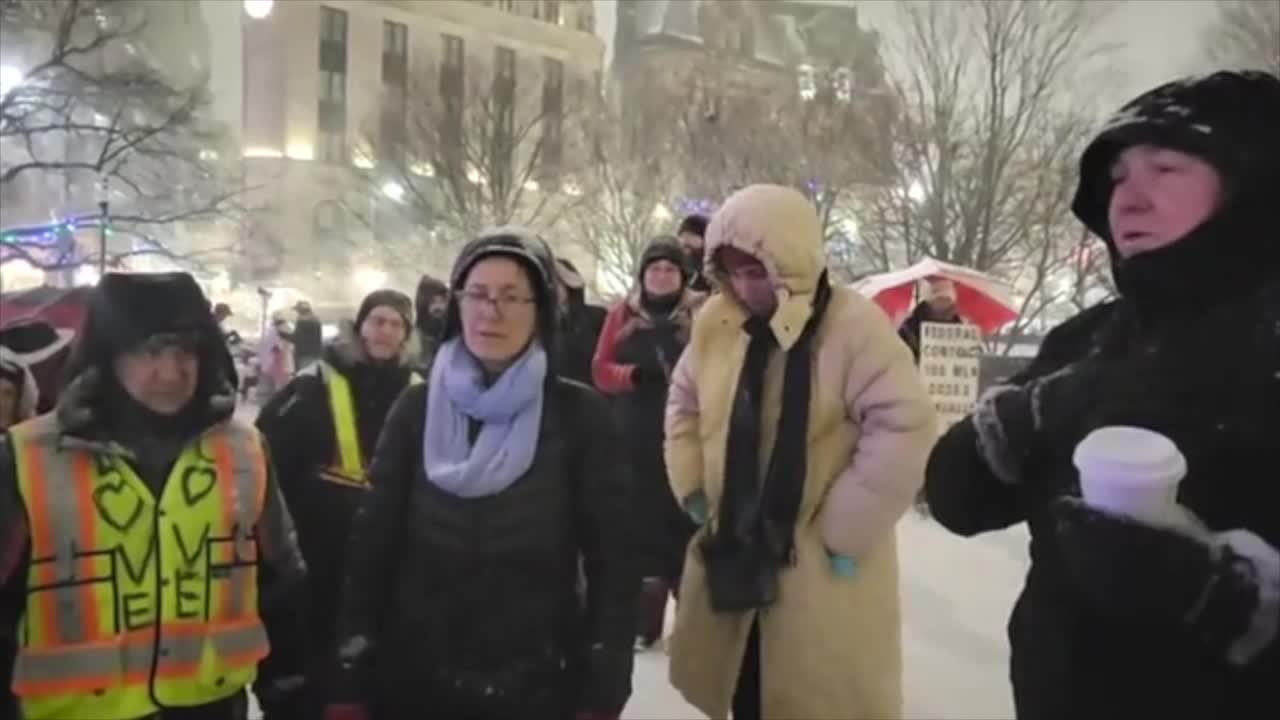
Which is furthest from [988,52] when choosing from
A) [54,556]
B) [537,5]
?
[537,5]

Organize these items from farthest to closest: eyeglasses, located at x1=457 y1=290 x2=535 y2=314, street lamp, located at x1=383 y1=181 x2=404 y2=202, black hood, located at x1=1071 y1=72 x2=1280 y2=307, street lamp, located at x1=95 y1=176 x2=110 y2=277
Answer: street lamp, located at x1=383 y1=181 x2=404 y2=202 < street lamp, located at x1=95 y1=176 x2=110 y2=277 < eyeglasses, located at x1=457 y1=290 x2=535 y2=314 < black hood, located at x1=1071 y1=72 x2=1280 y2=307

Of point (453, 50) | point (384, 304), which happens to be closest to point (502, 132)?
point (453, 50)

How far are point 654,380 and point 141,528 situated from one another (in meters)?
3.27

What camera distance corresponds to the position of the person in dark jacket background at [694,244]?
568cm

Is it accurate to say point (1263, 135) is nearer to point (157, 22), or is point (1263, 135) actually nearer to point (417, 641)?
point (417, 641)

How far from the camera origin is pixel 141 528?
98.3 inches

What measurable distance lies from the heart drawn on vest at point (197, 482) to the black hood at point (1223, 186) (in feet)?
5.87

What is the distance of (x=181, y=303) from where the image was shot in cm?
269

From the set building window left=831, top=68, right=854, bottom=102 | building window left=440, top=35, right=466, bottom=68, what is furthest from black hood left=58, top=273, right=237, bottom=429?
building window left=440, top=35, right=466, bottom=68

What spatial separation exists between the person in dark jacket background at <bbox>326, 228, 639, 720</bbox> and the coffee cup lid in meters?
1.30

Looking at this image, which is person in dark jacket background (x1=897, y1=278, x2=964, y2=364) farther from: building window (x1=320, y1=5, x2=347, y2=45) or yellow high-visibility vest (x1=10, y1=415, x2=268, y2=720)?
building window (x1=320, y1=5, x2=347, y2=45)

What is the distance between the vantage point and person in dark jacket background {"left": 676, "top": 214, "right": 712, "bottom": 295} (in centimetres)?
568

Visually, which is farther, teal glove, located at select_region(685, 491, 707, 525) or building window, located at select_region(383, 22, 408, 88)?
building window, located at select_region(383, 22, 408, 88)

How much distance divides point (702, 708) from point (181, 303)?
1627 millimetres
